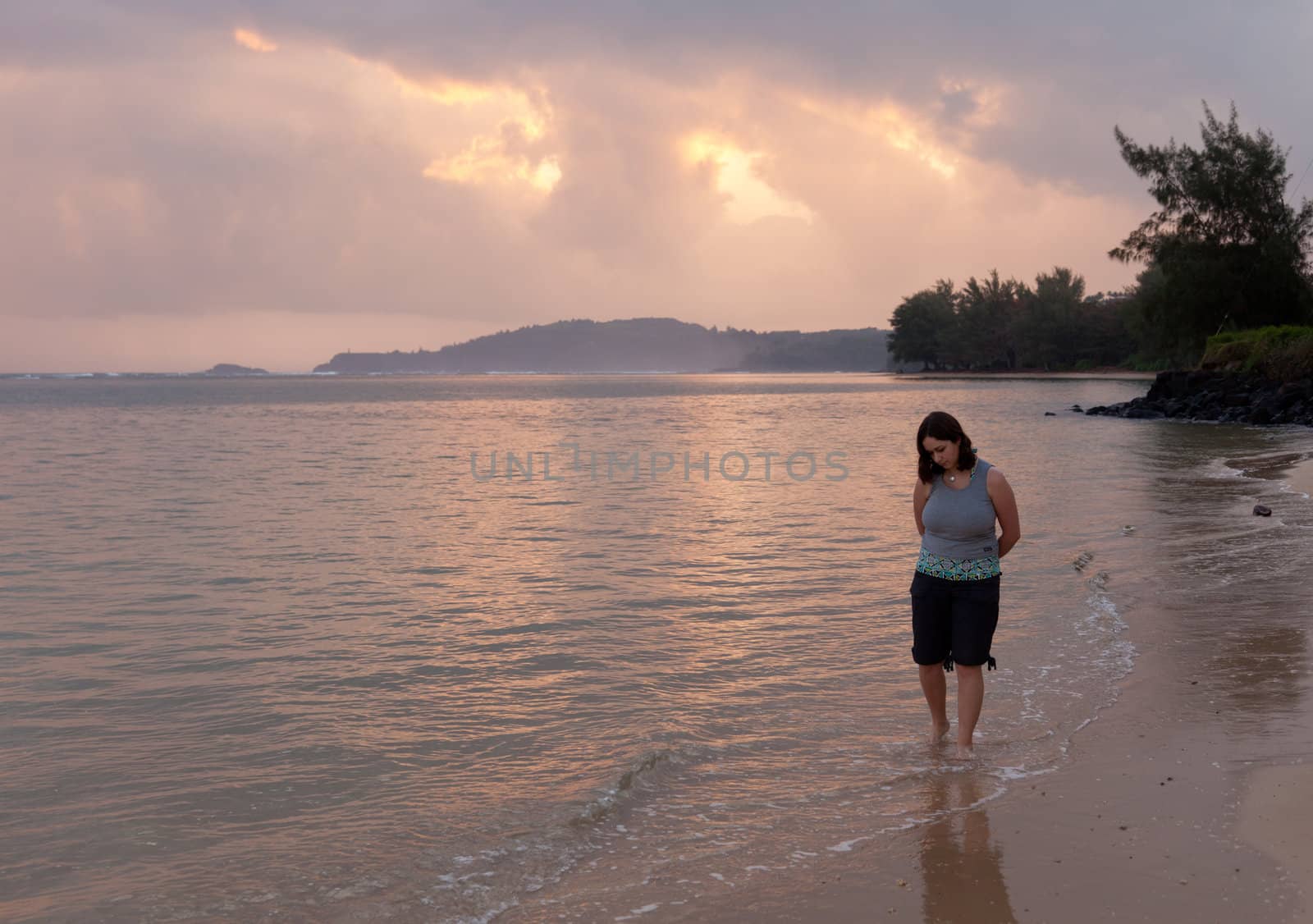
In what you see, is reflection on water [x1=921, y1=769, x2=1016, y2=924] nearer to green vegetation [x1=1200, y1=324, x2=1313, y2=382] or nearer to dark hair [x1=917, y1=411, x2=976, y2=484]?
Result: dark hair [x1=917, y1=411, x2=976, y2=484]

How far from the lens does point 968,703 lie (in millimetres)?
5531

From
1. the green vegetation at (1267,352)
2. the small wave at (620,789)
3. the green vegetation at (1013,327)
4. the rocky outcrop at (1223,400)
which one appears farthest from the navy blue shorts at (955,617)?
the green vegetation at (1013,327)

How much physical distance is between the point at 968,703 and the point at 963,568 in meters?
0.74

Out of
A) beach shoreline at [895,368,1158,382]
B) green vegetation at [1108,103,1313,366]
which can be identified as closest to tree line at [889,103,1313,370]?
green vegetation at [1108,103,1313,366]

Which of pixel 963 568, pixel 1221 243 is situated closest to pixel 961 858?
pixel 963 568

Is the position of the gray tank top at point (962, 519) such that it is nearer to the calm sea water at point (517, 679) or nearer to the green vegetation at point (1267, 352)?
the calm sea water at point (517, 679)

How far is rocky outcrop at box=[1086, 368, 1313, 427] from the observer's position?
3669 cm

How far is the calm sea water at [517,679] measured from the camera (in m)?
4.57

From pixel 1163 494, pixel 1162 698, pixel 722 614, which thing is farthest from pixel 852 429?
pixel 1162 698

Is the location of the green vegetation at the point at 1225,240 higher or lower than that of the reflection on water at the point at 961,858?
higher

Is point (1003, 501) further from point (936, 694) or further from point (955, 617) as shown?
point (936, 694)

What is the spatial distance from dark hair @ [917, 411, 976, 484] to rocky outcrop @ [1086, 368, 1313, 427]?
34.5 meters

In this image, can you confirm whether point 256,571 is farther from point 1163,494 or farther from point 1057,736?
point 1163,494

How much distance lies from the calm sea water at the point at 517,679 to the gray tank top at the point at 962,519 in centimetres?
108
